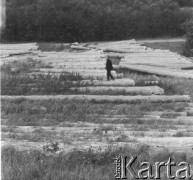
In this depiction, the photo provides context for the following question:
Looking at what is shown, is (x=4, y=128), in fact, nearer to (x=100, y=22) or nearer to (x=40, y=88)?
(x=40, y=88)

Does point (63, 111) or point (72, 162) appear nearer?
point (72, 162)

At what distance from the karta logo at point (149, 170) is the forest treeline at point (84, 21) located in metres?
21.5

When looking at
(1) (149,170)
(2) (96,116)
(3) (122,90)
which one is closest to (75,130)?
(2) (96,116)

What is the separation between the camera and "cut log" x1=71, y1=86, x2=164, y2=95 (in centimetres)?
952

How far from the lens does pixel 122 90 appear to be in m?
9.80

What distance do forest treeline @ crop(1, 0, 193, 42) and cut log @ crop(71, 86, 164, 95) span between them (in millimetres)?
16014

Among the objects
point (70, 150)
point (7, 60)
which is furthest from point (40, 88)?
point (7, 60)

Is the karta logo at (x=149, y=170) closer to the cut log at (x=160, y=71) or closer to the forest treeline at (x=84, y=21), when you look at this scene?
the cut log at (x=160, y=71)

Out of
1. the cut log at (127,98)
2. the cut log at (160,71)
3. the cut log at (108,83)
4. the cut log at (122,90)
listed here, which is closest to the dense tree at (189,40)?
the cut log at (160,71)

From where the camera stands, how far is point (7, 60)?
16.4m

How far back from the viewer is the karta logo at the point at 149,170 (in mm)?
4293

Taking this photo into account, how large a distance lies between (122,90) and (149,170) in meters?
5.43

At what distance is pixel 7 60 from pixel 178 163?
12.7m

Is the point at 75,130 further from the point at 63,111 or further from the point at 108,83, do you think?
the point at 108,83
